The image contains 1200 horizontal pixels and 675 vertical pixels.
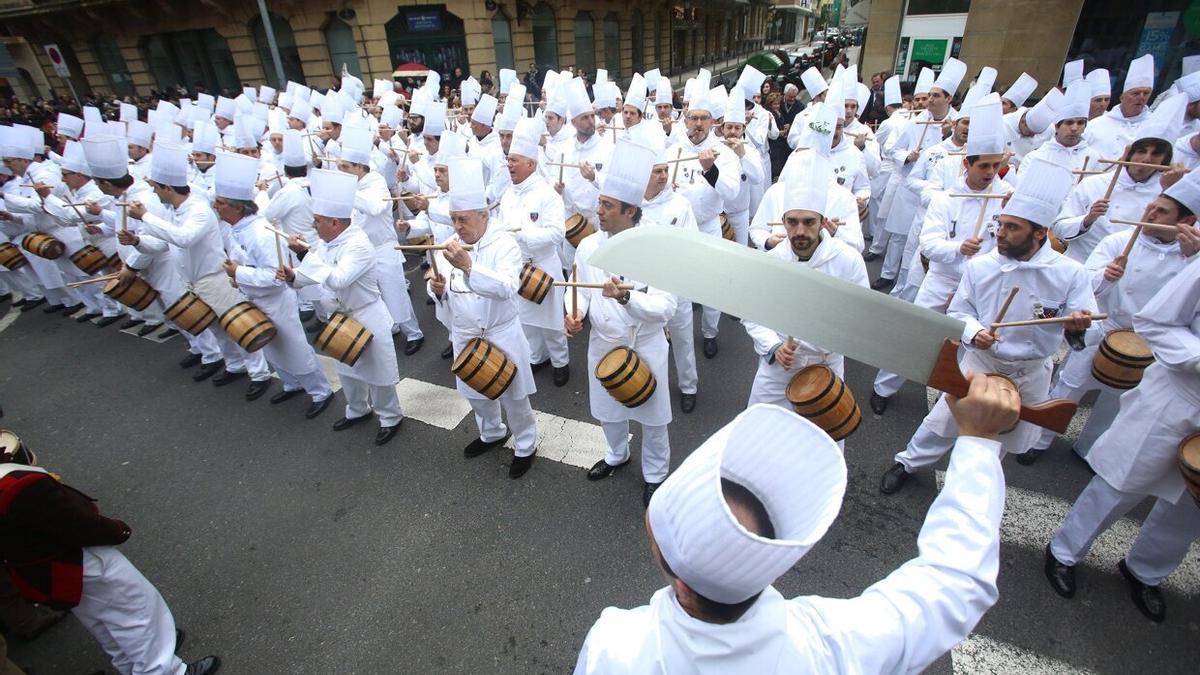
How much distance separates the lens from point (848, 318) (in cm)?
134

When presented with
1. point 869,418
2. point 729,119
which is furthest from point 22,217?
point 869,418

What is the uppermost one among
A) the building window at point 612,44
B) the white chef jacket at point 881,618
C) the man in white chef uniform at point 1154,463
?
the building window at point 612,44

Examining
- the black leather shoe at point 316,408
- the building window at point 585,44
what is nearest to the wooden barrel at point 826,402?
the black leather shoe at point 316,408

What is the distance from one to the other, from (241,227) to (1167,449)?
693cm

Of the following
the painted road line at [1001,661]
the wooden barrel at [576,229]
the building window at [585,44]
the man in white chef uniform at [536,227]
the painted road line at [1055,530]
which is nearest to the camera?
the painted road line at [1001,661]

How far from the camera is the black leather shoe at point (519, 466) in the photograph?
4.48 meters

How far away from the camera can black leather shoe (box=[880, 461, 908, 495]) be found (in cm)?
411

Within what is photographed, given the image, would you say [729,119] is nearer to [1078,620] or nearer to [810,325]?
[1078,620]

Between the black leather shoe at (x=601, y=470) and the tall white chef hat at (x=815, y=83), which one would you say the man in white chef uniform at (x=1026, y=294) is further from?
the tall white chef hat at (x=815, y=83)

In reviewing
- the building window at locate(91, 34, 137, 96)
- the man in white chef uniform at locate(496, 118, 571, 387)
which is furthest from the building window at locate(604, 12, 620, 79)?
the man in white chef uniform at locate(496, 118, 571, 387)

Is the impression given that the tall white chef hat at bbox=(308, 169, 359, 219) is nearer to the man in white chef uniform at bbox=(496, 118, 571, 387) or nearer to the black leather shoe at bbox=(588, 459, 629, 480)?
the man in white chef uniform at bbox=(496, 118, 571, 387)

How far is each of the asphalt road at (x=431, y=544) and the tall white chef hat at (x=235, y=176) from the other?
2.25m

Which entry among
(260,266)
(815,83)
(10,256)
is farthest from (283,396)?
(815,83)

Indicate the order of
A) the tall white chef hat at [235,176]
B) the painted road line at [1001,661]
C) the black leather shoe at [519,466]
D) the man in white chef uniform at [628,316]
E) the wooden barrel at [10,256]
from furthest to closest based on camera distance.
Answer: the wooden barrel at [10,256] → the tall white chef hat at [235,176] → the black leather shoe at [519,466] → the man in white chef uniform at [628,316] → the painted road line at [1001,661]
